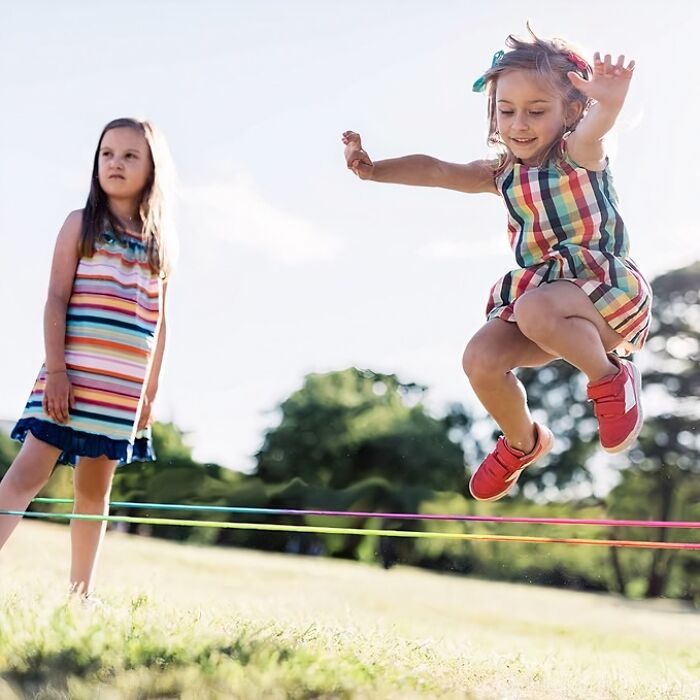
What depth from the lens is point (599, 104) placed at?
9.28 feet

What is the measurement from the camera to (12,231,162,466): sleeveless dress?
345cm

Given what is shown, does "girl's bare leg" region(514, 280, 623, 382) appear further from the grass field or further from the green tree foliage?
the green tree foliage

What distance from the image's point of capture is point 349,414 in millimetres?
21234

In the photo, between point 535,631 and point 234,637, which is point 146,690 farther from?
point 535,631

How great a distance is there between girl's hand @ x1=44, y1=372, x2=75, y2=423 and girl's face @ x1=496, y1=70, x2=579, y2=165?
1614mm

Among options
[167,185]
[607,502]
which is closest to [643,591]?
[607,502]

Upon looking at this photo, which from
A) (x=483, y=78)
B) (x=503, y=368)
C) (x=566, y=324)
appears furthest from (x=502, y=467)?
(x=483, y=78)

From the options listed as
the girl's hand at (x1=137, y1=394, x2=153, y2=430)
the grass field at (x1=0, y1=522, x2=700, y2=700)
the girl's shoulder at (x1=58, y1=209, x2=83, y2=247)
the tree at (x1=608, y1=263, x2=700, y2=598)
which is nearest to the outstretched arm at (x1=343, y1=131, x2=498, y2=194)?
the girl's shoulder at (x1=58, y1=209, x2=83, y2=247)

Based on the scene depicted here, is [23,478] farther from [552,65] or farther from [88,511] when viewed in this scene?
[552,65]

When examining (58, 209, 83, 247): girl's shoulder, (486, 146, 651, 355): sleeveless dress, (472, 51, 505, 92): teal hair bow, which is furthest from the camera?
(58, 209, 83, 247): girl's shoulder

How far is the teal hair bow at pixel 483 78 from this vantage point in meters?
3.13

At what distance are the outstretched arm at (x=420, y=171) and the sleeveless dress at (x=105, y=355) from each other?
0.85 metres

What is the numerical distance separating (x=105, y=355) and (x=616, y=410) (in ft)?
5.52

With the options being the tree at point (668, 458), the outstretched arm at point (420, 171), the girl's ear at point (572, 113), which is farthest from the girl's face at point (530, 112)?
the tree at point (668, 458)
